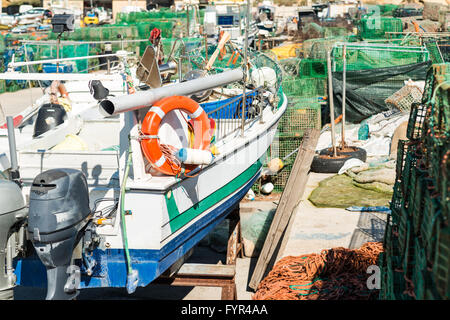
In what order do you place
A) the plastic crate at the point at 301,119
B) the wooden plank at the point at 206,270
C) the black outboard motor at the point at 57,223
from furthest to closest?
the plastic crate at the point at 301,119, the wooden plank at the point at 206,270, the black outboard motor at the point at 57,223

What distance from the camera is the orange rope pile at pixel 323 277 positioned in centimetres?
585

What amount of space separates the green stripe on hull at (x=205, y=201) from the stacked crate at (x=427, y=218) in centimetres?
192

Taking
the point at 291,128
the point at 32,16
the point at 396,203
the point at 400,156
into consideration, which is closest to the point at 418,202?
the point at 400,156

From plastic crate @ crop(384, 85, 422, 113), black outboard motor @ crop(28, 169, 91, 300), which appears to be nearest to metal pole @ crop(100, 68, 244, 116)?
black outboard motor @ crop(28, 169, 91, 300)

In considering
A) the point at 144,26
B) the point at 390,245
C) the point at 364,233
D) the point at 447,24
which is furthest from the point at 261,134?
the point at 144,26

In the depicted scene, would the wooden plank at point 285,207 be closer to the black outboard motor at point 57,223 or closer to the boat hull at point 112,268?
the boat hull at point 112,268

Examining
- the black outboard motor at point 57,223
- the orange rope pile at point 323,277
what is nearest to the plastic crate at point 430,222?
the orange rope pile at point 323,277

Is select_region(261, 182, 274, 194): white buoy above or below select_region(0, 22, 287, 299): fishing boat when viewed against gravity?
below

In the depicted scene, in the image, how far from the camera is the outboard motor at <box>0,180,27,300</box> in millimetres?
4770

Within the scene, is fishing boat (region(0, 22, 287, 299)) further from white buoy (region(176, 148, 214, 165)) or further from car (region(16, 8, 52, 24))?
car (region(16, 8, 52, 24))

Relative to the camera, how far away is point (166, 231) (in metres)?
5.26

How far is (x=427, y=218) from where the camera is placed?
3.28 metres
